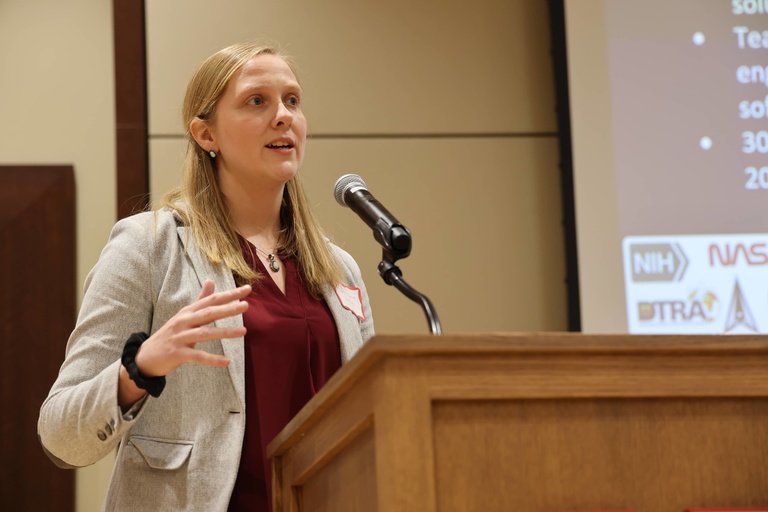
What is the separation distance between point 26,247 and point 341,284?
1.49 metres

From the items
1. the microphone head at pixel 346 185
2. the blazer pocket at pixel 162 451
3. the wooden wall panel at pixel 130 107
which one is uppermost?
the wooden wall panel at pixel 130 107

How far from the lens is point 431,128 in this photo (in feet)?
10.6

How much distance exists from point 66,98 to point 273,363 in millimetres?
1813

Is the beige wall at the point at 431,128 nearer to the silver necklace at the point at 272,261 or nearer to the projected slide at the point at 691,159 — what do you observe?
the projected slide at the point at 691,159

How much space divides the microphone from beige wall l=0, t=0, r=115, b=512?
5.34 feet

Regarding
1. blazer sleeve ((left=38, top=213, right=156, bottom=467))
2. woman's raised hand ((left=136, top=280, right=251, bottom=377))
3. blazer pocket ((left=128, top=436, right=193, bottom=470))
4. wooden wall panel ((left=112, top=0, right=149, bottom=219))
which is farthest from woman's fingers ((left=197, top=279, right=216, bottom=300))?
wooden wall panel ((left=112, top=0, right=149, bottom=219))

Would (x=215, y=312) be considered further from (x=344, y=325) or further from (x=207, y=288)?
(x=344, y=325)

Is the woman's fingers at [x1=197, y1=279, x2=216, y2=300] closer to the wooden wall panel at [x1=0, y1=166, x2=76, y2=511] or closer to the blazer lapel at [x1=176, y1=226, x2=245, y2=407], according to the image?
the blazer lapel at [x1=176, y1=226, x2=245, y2=407]

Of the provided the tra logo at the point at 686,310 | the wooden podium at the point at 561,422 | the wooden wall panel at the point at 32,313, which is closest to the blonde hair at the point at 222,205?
the wooden podium at the point at 561,422

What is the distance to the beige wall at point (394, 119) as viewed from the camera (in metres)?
3.07

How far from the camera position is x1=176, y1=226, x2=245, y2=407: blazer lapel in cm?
160

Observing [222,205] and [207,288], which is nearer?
[207,288]

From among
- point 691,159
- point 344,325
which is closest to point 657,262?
point 691,159

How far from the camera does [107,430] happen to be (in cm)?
141
